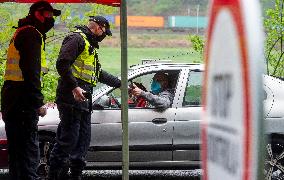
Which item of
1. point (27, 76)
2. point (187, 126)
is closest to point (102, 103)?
point (187, 126)

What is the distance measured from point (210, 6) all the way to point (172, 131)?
7.26 meters

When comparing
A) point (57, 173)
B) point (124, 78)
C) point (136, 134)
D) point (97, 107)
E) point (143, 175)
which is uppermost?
point (124, 78)

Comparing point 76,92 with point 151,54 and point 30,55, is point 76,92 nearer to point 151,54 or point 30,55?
point 30,55

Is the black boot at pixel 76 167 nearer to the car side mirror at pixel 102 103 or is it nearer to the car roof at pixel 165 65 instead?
the car side mirror at pixel 102 103

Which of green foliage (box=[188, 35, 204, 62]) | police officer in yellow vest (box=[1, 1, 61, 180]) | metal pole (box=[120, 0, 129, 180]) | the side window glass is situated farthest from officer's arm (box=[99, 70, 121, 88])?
green foliage (box=[188, 35, 204, 62])

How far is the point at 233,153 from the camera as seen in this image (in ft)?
3.40

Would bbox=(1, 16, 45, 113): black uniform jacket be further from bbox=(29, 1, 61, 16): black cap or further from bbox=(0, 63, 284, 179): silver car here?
bbox=(0, 63, 284, 179): silver car

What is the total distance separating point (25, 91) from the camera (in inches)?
223

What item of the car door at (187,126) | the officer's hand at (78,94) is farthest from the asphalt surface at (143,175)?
the officer's hand at (78,94)

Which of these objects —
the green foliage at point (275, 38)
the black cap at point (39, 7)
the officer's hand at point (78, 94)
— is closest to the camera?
the black cap at point (39, 7)

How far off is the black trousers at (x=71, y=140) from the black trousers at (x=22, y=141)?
43.1 inches

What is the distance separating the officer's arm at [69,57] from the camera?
665cm

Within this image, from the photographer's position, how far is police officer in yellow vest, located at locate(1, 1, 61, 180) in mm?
5570

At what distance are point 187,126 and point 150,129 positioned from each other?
1.46ft
